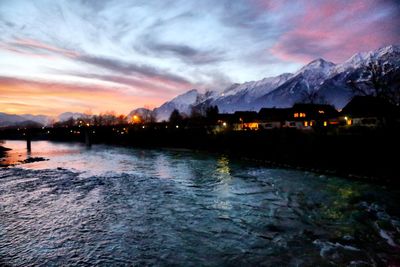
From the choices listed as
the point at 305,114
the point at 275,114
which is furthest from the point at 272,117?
the point at 305,114

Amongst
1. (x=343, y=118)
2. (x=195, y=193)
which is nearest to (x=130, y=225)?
(x=195, y=193)

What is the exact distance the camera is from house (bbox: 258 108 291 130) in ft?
322

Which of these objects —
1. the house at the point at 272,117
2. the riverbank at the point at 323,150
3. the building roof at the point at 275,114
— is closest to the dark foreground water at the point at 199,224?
the riverbank at the point at 323,150

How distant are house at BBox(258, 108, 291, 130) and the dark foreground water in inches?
2725

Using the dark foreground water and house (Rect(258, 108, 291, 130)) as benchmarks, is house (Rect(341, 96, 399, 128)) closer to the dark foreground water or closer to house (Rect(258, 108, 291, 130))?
house (Rect(258, 108, 291, 130))

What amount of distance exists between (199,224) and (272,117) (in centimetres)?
8963

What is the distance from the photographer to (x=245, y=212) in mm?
19406

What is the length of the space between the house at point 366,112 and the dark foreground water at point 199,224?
31.2 meters

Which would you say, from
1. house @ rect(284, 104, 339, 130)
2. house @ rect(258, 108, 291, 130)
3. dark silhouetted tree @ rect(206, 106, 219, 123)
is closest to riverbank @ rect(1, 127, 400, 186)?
house @ rect(284, 104, 339, 130)

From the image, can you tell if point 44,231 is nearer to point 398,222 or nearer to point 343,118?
point 398,222

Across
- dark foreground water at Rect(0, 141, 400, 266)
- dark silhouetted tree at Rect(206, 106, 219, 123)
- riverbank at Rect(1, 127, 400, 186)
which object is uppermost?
dark silhouetted tree at Rect(206, 106, 219, 123)

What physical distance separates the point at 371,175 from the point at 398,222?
1630 centimetres

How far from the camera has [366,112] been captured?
214 feet

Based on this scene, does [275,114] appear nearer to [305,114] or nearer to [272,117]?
[272,117]
